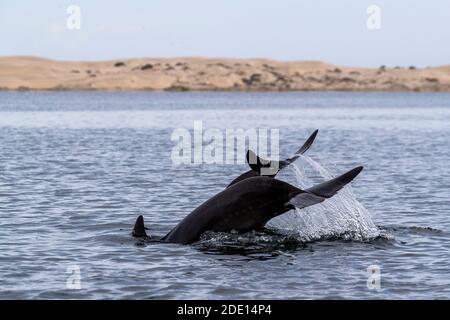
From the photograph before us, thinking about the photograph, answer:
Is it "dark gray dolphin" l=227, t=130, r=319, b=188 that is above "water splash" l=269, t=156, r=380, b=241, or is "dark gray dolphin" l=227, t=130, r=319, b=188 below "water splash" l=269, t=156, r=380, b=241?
above

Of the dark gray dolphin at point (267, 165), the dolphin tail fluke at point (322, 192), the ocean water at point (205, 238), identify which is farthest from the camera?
the dark gray dolphin at point (267, 165)

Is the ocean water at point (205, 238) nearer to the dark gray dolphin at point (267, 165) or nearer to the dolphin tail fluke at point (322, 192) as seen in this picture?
the dark gray dolphin at point (267, 165)

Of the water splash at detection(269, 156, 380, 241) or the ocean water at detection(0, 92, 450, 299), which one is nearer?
the ocean water at detection(0, 92, 450, 299)

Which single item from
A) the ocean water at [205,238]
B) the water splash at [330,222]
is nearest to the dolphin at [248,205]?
the ocean water at [205,238]

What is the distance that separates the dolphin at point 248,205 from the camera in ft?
58.0

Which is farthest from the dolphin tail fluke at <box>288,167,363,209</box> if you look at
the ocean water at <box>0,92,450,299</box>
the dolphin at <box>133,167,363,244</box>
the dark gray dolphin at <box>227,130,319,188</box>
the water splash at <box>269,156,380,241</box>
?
the water splash at <box>269,156,380,241</box>

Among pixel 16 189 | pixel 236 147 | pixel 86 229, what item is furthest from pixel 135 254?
pixel 236 147

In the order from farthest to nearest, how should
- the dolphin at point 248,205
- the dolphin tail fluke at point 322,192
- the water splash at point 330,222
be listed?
1. the water splash at point 330,222
2. the dolphin at point 248,205
3. the dolphin tail fluke at point 322,192

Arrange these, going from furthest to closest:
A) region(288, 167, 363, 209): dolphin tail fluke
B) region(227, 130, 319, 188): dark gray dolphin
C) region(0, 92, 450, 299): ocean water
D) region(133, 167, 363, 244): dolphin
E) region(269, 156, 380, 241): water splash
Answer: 1. region(269, 156, 380, 241): water splash
2. region(227, 130, 319, 188): dark gray dolphin
3. region(133, 167, 363, 244): dolphin
4. region(288, 167, 363, 209): dolphin tail fluke
5. region(0, 92, 450, 299): ocean water

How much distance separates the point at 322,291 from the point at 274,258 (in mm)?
2648

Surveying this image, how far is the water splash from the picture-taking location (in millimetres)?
20125

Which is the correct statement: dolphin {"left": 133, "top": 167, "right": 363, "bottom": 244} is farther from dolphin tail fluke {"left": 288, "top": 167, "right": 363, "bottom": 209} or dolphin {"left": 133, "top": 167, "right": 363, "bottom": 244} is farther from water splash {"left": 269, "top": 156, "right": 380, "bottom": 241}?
water splash {"left": 269, "top": 156, "right": 380, "bottom": 241}

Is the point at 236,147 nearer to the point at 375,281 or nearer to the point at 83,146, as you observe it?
the point at 83,146

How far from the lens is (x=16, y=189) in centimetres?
2914
